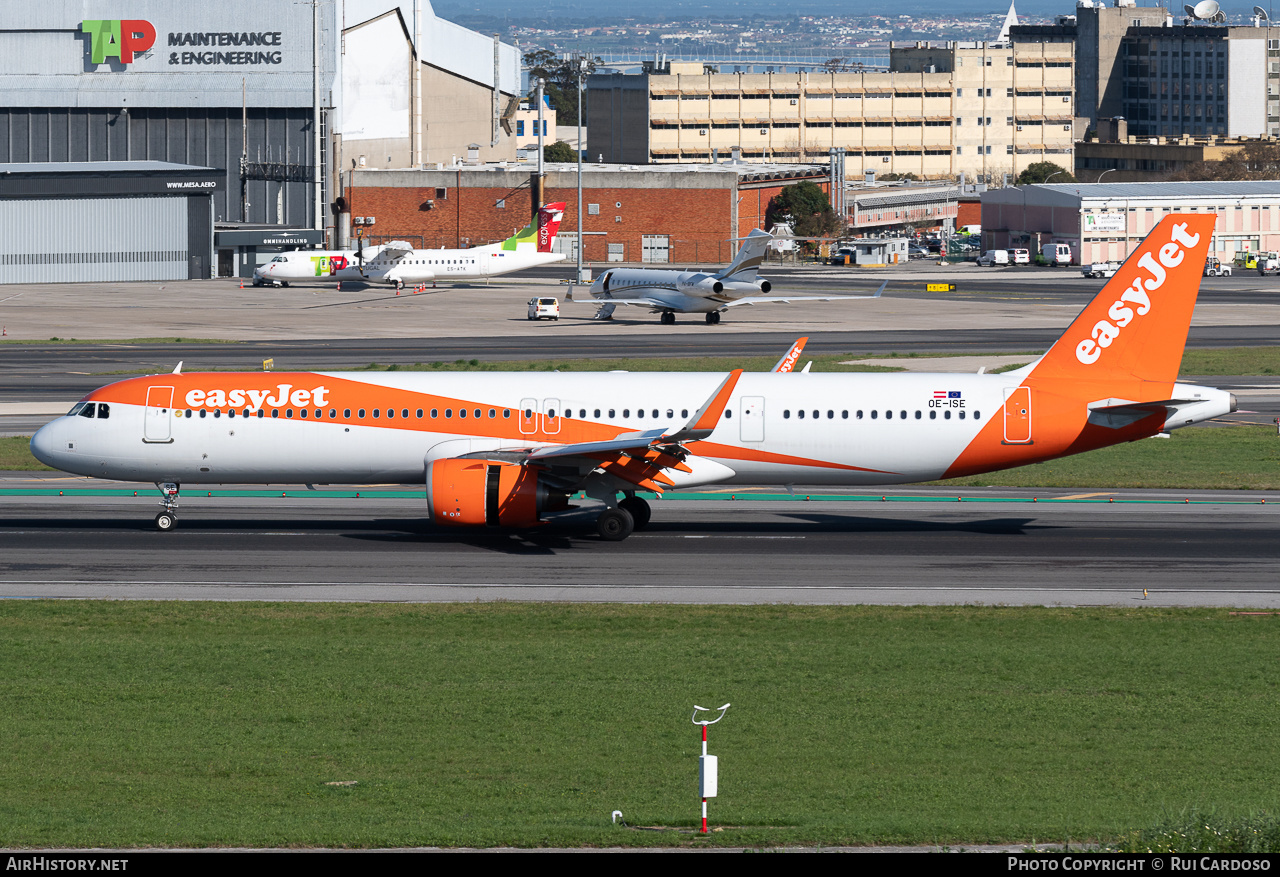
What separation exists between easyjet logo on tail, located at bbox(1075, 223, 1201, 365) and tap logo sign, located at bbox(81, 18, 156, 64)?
134559 millimetres

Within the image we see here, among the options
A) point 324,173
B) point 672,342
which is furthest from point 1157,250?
point 324,173

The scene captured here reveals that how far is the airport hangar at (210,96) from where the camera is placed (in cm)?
15112

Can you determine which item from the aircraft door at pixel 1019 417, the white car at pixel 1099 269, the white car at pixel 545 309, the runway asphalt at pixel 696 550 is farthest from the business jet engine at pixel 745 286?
the aircraft door at pixel 1019 417

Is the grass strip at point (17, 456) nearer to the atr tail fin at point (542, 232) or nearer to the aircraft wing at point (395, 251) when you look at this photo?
the aircraft wing at point (395, 251)

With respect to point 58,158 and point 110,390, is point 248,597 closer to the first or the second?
point 110,390

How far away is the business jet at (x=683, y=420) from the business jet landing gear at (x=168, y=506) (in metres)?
0.83

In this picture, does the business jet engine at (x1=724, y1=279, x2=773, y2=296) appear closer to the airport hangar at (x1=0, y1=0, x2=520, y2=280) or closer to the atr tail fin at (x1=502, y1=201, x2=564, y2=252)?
the atr tail fin at (x1=502, y1=201, x2=564, y2=252)

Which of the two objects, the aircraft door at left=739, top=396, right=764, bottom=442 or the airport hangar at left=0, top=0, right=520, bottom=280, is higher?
the airport hangar at left=0, top=0, right=520, bottom=280

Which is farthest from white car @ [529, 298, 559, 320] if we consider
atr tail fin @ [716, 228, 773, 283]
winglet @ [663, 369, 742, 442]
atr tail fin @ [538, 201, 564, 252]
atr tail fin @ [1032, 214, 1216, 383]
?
winglet @ [663, 369, 742, 442]

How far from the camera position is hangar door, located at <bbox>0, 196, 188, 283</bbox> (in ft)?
434

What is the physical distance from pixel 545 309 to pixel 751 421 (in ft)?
213

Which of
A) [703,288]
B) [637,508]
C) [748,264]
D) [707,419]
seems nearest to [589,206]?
[748,264]

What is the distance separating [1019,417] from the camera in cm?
3753

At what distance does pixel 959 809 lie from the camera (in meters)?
17.1
